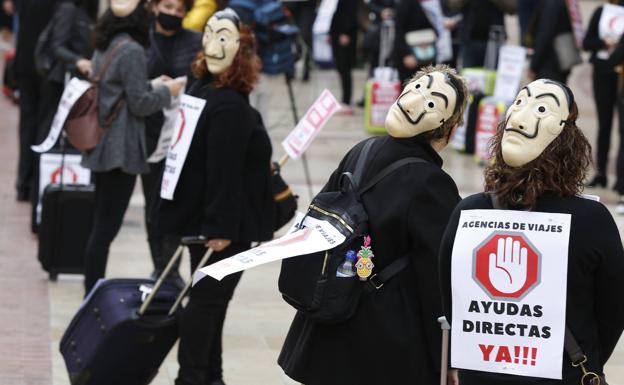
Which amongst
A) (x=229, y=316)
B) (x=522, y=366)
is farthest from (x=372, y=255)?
(x=229, y=316)

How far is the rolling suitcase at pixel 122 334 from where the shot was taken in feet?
21.0

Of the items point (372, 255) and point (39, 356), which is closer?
point (372, 255)

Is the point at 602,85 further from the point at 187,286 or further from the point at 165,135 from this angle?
the point at 187,286

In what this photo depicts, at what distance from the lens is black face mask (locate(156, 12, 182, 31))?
8062 millimetres

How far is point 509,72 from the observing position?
14.0m

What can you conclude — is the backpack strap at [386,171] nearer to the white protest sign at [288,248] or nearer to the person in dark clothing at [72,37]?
the white protest sign at [288,248]

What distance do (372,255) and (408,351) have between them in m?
0.36

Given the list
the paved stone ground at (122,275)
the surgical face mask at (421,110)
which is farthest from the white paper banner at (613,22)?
the surgical face mask at (421,110)

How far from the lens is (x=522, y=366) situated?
162 inches

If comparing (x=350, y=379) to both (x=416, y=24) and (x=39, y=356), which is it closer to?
(x=39, y=356)

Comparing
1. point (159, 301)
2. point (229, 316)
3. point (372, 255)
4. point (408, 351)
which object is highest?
point (372, 255)

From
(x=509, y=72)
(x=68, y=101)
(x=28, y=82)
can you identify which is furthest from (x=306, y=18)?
(x=68, y=101)

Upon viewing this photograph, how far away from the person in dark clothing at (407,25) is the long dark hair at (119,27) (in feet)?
23.2

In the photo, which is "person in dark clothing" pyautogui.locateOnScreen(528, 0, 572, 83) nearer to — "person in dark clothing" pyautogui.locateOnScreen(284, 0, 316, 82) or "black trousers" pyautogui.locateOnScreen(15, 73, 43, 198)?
"black trousers" pyautogui.locateOnScreen(15, 73, 43, 198)
